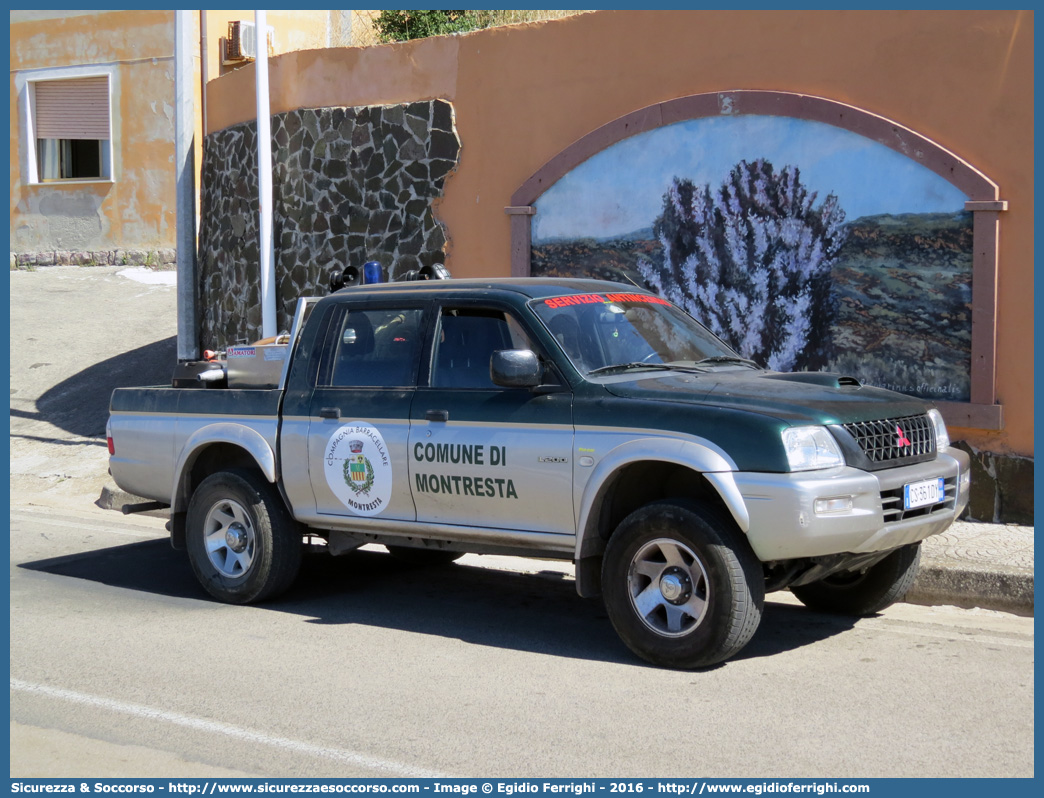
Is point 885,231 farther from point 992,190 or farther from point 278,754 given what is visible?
point 278,754

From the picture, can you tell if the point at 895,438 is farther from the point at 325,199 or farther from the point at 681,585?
the point at 325,199

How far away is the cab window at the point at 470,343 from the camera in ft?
21.6

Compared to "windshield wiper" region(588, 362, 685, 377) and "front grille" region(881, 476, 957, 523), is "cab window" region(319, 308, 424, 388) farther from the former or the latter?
"front grille" region(881, 476, 957, 523)

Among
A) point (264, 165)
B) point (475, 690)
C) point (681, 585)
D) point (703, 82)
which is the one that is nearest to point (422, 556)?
point (475, 690)

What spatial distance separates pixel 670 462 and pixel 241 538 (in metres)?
3.08

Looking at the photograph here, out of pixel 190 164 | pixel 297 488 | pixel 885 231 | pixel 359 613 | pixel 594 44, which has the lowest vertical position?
pixel 359 613

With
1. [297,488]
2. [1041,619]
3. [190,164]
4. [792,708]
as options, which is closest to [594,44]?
[190,164]

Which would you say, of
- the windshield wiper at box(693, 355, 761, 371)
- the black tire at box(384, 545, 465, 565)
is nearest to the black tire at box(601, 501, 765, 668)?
the windshield wiper at box(693, 355, 761, 371)

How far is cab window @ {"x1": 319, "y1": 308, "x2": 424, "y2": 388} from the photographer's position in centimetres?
694

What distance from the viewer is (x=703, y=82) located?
10.7m

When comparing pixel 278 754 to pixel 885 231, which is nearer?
pixel 278 754

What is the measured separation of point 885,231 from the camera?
9680mm

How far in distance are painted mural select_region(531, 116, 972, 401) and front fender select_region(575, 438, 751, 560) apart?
4.01m

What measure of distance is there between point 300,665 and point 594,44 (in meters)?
7.48
